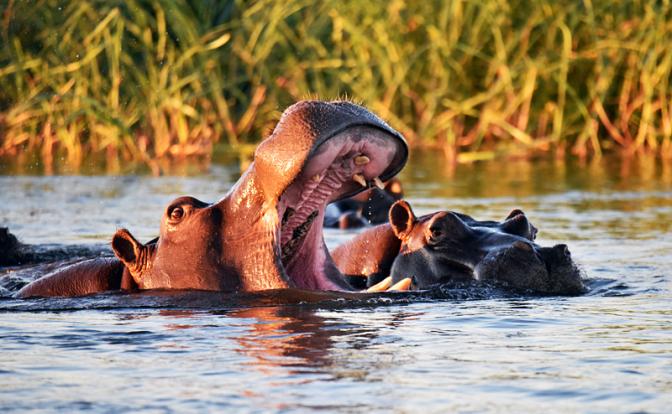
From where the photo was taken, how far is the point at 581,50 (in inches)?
592

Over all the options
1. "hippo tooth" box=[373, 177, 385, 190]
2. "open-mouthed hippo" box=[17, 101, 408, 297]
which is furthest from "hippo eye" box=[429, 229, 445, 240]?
"hippo tooth" box=[373, 177, 385, 190]

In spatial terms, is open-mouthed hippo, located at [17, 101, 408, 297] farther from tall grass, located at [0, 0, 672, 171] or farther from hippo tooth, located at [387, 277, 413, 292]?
tall grass, located at [0, 0, 672, 171]

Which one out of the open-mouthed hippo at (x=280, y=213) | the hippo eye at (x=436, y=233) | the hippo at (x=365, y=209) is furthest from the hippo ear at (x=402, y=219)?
the hippo at (x=365, y=209)

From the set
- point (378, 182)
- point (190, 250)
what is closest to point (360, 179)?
point (378, 182)

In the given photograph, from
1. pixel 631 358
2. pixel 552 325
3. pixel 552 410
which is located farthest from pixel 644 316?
pixel 552 410

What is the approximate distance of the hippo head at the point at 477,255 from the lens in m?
5.79

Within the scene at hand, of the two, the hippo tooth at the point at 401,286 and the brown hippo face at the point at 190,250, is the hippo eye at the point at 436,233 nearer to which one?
the hippo tooth at the point at 401,286

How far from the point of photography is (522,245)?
579 centimetres

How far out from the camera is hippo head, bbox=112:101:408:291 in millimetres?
4766

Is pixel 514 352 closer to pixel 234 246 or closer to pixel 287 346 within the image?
pixel 287 346

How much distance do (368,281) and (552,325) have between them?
5.61 feet

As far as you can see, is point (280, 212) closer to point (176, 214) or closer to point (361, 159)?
point (361, 159)

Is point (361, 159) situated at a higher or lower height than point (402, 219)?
higher

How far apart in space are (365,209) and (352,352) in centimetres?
600
